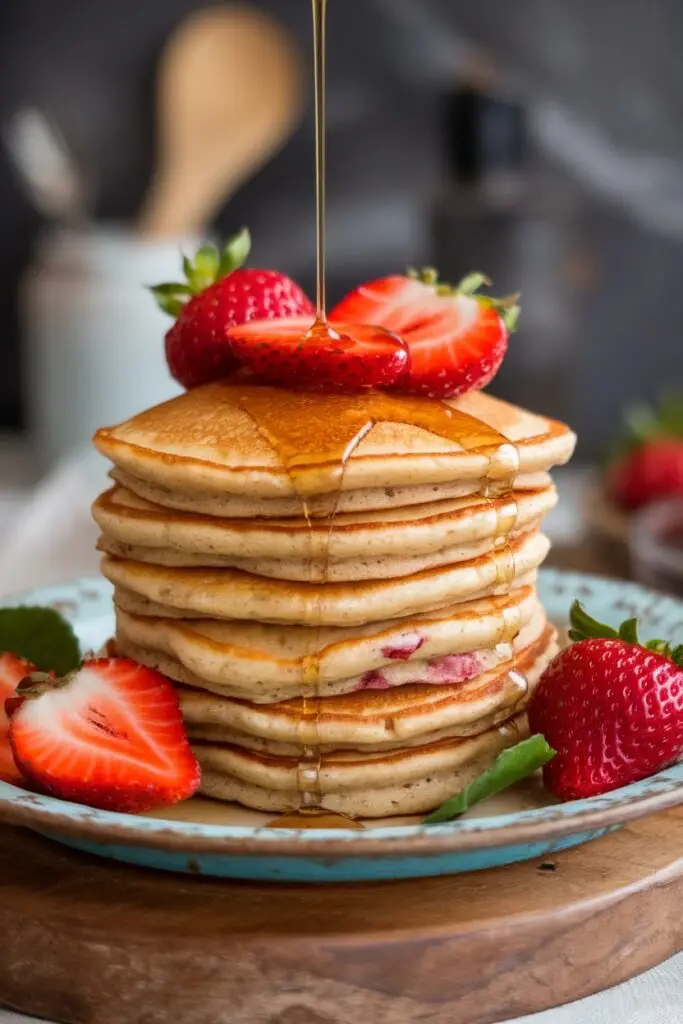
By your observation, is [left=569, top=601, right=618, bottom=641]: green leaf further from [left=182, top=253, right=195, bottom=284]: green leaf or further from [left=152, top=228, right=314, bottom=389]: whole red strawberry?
[left=182, top=253, right=195, bottom=284]: green leaf

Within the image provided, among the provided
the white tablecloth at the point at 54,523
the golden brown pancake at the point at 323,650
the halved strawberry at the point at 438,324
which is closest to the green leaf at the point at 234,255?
the halved strawberry at the point at 438,324

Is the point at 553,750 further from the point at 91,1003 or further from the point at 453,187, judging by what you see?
the point at 453,187

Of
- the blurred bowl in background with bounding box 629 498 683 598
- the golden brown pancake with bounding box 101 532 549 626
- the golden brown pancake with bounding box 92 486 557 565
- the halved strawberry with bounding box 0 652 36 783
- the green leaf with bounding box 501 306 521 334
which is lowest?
the blurred bowl in background with bounding box 629 498 683 598

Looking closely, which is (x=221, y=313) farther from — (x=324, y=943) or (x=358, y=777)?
(x=324, y=943)

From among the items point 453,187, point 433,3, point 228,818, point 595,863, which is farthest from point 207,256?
point 433,3

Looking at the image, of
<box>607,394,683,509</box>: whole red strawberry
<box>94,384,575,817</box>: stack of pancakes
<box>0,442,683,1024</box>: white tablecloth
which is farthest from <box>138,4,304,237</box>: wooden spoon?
<box>94,384,575,817</box>: stack of pancakes

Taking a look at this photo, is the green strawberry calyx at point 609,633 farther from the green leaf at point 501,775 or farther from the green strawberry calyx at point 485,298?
the green strawberry calyx at point 485,298
